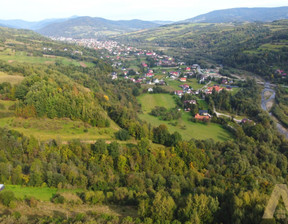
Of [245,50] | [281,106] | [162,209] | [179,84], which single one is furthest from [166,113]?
[245,50]

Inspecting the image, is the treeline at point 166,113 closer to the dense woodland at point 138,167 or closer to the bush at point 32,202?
the dense woodland at point 138,167

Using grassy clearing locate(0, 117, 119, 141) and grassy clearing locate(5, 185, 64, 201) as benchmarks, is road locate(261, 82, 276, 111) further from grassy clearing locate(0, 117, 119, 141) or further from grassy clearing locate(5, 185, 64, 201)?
grassy clearing locate(5, 185, 64, 201)

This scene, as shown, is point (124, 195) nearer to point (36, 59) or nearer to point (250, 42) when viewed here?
point (36, 59)

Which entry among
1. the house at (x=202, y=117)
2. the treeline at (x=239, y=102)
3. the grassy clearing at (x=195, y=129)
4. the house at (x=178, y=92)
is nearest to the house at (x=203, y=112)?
the house at (x=202, y=117)

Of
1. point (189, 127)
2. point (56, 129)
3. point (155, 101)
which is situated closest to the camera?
point (56, 129)

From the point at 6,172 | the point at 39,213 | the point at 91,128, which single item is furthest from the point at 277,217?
the point at 91,128

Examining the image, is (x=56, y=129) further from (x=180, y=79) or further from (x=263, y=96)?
(x=180, y=79)
